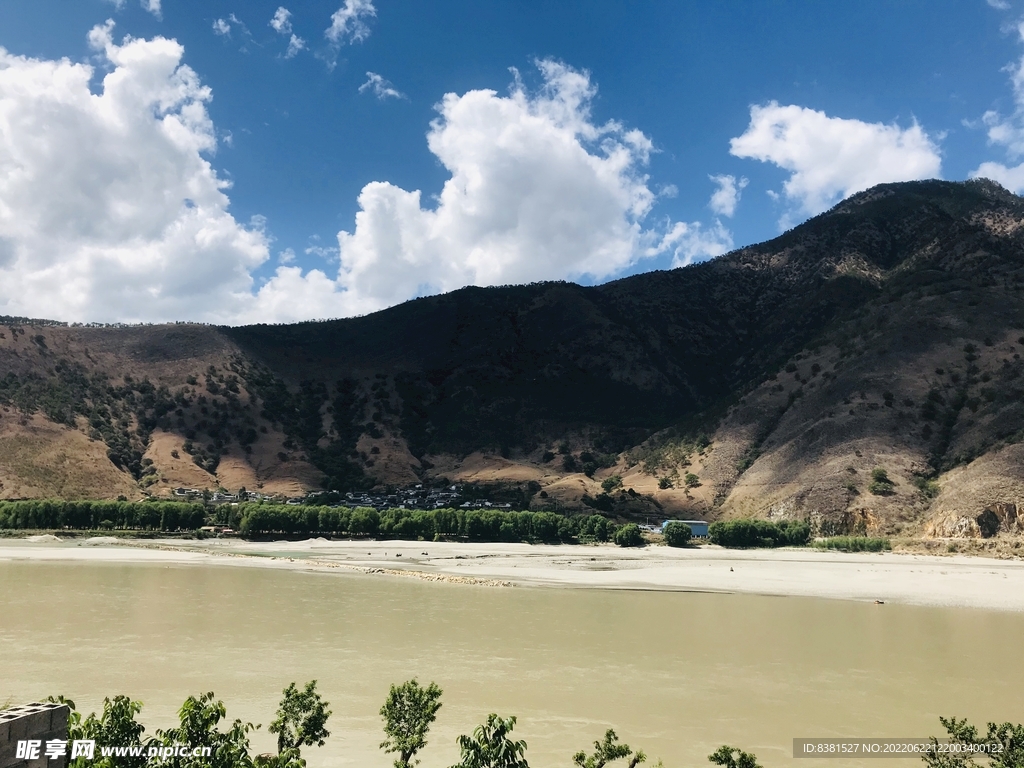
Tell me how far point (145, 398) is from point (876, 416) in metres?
128

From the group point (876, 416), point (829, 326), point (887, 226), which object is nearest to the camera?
point (876, 416)

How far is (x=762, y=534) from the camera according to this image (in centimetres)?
8650

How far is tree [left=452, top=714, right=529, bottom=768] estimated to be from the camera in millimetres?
10562

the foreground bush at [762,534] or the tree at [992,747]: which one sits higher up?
the tree at [992,747]

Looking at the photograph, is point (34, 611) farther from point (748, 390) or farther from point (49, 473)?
point (748, 390)

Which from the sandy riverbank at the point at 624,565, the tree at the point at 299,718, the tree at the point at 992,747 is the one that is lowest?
the sandy riverbank at the point at 624,565

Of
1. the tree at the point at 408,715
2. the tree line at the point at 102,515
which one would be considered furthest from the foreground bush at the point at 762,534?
the tree at the point at 408,715

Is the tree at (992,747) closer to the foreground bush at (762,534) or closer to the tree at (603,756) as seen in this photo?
the tree at (603,756)

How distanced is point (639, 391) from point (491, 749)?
6031 inches

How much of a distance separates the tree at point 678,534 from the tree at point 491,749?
81118 millimetres

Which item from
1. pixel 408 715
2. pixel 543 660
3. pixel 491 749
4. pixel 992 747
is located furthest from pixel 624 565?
pixel 491 749

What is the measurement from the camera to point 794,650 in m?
34.6

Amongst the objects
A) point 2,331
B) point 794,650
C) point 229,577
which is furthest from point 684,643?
point 2,331

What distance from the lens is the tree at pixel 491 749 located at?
10.6m
